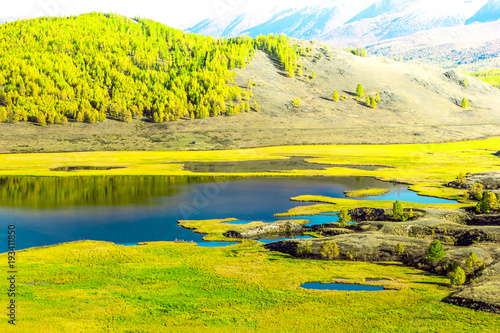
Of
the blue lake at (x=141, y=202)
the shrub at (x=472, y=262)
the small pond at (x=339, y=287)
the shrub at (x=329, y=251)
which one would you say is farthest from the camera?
the blue lake at (x=141, y=202)

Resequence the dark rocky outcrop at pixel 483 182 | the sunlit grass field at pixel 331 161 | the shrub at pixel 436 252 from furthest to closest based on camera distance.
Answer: the sunlit grass field at pixel 331 161
the dark rocky outcrop at pixel 483 182
the shrub at pixel 436 252

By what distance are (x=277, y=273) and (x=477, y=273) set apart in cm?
1827

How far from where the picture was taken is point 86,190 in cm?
10406

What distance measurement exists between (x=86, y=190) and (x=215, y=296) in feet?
221

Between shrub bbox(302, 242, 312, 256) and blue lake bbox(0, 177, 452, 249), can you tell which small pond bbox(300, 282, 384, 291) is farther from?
blue lake bbox(0, 177, 452, 249)

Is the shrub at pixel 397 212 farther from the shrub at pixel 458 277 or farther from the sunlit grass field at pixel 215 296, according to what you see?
the shrub at pixel 458 277

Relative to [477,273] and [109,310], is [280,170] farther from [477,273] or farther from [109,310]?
[109,310]

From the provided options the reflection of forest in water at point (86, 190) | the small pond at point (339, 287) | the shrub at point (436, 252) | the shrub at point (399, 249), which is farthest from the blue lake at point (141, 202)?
the shrub at point (436, 252)

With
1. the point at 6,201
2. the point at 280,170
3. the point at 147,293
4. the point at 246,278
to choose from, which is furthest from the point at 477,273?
the point at 280,170

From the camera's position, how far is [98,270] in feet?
167

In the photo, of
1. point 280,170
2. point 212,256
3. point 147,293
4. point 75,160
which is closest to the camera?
point 147,293

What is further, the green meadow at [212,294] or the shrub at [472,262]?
the shrub at [472,262]

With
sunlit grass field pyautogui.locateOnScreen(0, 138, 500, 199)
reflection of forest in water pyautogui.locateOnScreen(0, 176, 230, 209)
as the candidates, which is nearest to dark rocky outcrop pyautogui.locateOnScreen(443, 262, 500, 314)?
sunlit grass field pyautogui.locateOnScreen(0, 138, 500, 199)

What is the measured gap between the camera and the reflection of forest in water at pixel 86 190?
3590 inches
